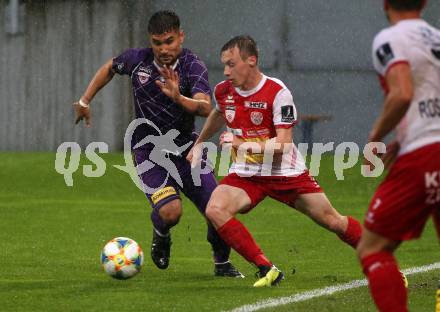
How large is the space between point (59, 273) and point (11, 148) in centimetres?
1629

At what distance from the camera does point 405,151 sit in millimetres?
6023

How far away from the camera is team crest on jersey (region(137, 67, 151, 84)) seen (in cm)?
1000

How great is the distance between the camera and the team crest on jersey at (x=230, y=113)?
9.30 m

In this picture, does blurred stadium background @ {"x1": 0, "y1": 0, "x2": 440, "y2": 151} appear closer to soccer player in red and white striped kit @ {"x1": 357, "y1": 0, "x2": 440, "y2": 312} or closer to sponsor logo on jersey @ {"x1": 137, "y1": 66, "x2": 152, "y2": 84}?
sponsor logo on jersey @ {"x1": 137, "y1": 66, "x2": 152, "y2": 84}

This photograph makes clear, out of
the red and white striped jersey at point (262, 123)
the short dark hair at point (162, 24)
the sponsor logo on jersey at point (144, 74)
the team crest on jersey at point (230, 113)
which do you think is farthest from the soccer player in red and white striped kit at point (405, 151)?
the sponsor logo on jersey at point (144, 74)

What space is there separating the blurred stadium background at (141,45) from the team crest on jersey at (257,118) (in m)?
15.7

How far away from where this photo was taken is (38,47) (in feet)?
84.9

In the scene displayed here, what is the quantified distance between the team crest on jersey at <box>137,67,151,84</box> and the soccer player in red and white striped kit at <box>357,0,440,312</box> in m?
4.13

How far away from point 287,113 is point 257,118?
26 cm

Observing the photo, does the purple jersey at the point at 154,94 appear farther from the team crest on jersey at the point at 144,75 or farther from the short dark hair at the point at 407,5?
the short dark hair at the point at 407,5

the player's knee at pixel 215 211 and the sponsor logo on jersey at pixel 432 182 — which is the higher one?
the sponsor logo on jersey at pixel 432 182

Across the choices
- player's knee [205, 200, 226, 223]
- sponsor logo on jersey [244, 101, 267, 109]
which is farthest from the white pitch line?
sponsor logo on jersey [244, 101, 267, 109]
